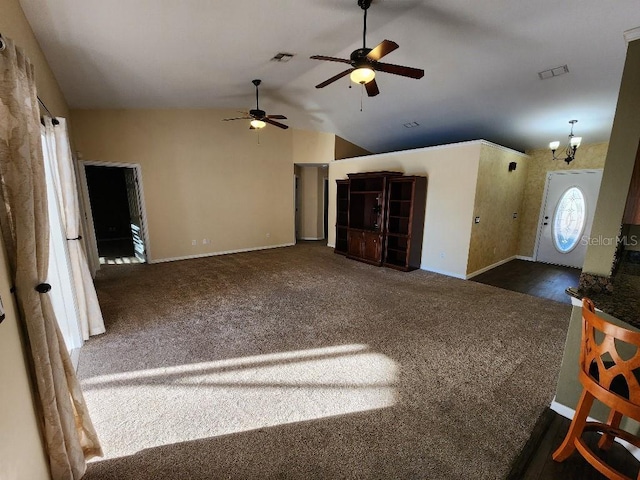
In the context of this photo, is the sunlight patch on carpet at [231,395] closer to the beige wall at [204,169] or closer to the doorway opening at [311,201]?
the beige wall at [204,169]

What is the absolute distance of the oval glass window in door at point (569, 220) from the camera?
5677mm

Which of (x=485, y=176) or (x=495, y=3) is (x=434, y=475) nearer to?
(x=495, y=3)

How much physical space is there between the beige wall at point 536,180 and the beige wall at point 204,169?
484 cm

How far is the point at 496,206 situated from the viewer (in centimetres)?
542

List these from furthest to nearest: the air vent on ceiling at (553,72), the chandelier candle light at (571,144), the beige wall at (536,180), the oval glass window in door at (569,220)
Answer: the oval glass window in door at (569,220) < the beige wall at (536,180) < the chandelier candle light at (571,144) < the air vent on ceiling at (553,72)

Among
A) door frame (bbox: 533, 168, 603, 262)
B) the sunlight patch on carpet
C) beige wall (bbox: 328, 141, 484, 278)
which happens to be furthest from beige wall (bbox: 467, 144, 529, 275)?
the sunlight patch on carpet

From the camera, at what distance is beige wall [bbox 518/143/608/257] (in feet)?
18.1

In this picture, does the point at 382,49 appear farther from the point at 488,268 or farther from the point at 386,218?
the point at 488,268

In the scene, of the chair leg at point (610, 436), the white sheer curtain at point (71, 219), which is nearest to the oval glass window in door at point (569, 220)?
the chair leg at point (610, 436)

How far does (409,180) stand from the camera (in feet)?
17.0

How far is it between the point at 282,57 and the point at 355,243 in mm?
3811

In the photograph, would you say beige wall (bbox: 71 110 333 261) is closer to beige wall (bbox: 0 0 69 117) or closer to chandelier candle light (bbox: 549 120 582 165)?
beige wall (bbox: 0 0 69 117)

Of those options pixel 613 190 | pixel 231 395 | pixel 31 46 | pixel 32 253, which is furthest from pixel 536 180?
pixel 31 46

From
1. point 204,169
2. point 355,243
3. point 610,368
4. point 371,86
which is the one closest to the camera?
point 610,368
